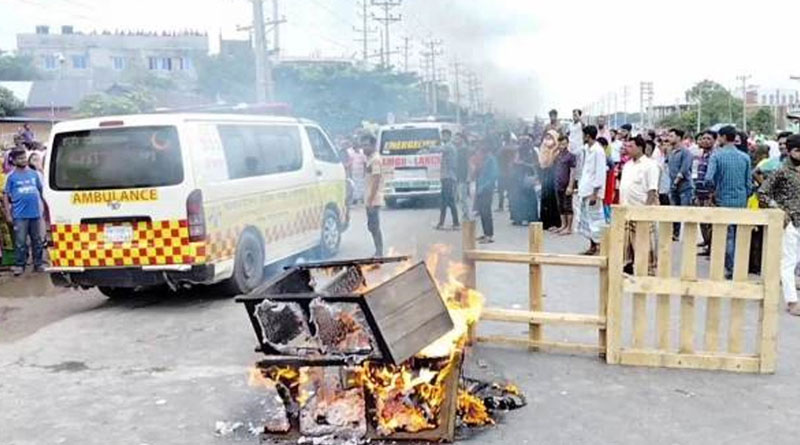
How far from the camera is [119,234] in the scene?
7.64m

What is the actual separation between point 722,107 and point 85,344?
4690 cm

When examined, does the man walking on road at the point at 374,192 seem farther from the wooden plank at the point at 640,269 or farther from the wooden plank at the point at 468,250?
the wooden plank at the point at 640,269

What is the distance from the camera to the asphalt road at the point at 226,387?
4.56 m

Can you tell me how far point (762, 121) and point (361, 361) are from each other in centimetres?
4363

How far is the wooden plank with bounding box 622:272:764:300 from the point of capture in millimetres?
5418

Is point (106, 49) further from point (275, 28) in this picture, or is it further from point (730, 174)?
point (730, 174)

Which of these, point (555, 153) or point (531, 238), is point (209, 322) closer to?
point (531, 238)

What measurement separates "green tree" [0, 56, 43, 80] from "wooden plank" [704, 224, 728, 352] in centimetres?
6477

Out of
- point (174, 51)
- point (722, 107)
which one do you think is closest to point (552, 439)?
point (722, 107)

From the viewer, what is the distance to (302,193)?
9.90 m

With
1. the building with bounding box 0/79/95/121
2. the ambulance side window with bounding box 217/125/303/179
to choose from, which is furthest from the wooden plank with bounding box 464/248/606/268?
the building with bounding box 0/79/95/121

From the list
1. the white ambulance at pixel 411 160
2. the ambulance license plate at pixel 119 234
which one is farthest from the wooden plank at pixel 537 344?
the white ambulance at pixel 411 160

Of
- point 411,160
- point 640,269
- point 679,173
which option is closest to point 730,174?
point 679,173

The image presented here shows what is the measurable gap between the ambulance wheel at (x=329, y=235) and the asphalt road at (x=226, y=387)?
275 cm
